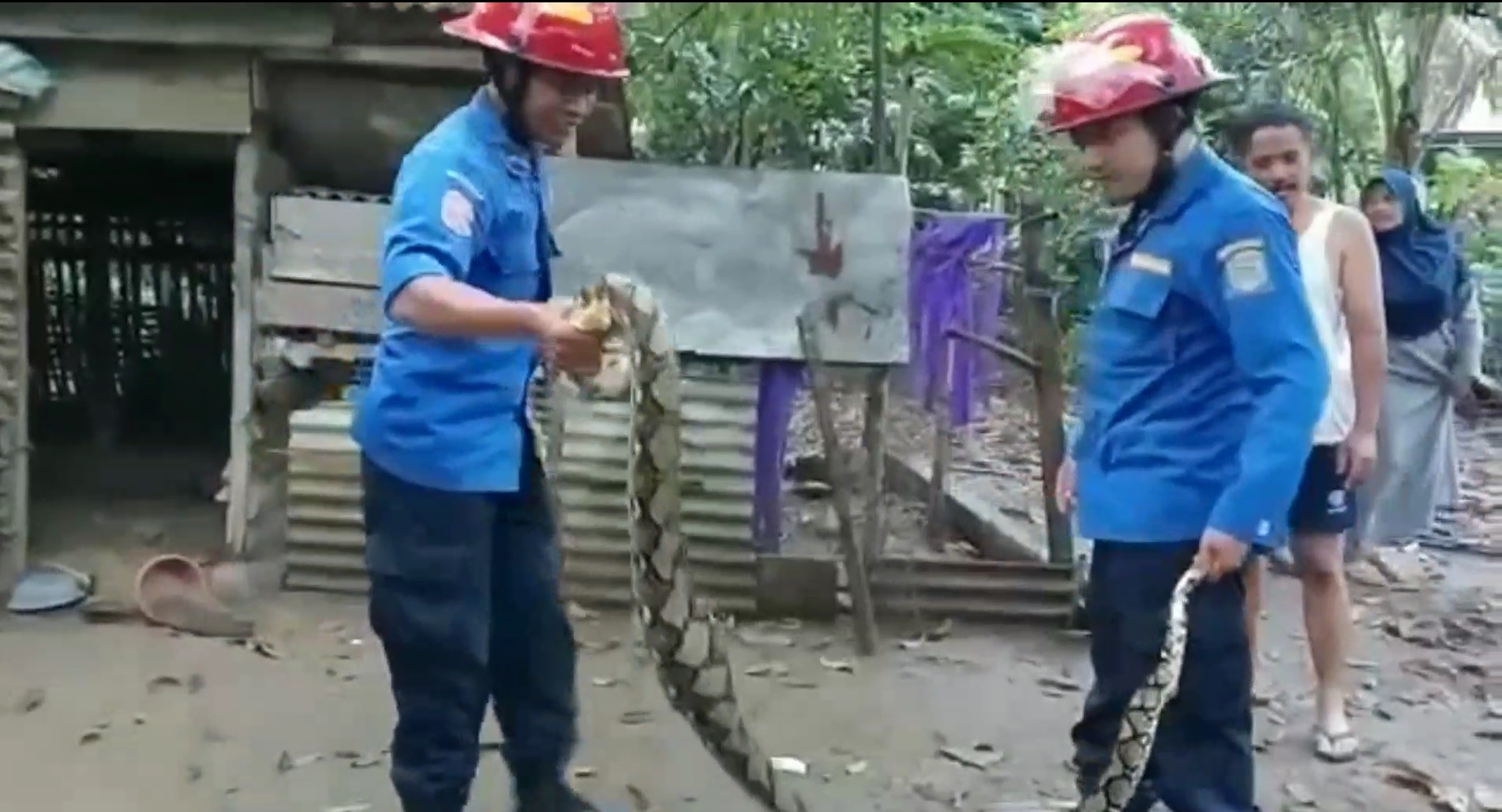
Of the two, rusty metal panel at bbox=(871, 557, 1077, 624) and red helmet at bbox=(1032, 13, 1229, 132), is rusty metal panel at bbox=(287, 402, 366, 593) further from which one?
red helmet at bbox=(1032, 13, 1229, 132)

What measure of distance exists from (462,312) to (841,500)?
2.79 meters

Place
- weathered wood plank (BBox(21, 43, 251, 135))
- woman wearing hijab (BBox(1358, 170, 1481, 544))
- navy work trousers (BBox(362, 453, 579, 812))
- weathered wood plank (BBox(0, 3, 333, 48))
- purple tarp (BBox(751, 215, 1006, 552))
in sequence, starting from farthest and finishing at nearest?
woman wearing hijab (BBox(1358, 170, 1481, 544))
purple tarp (BBox(751, 215, 1006, 552))
weathered wood plank (BBox(21, 43, 251, 135))
weathered wood plank (BBox(0, 3, 333, 48))
navy work trousers (BBox(362, 453, 579, 812))

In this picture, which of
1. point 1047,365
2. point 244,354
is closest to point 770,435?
point 1047,365

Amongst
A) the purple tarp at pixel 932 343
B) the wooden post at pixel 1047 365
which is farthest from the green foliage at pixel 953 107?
the purple tarp at pixel 932 343

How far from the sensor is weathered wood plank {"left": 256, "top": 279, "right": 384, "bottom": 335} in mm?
6395

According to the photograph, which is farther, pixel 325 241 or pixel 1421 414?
pixel 1421 414

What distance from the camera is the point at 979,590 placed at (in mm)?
6168

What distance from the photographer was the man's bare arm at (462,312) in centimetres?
305

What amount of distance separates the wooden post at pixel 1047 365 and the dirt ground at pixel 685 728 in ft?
1.11

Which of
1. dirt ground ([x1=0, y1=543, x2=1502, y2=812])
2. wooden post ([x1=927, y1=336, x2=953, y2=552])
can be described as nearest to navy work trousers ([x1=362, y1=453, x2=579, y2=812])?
dirt ground ([x1=0, y1=543, x2=1502, y2=812])

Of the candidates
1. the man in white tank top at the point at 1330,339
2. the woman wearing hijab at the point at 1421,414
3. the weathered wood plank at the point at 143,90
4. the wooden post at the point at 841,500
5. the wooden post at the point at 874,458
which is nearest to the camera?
the man in white tank top at the point at 1330,339

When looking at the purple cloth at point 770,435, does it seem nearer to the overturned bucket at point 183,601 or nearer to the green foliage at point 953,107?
the green foliage at point 953,107

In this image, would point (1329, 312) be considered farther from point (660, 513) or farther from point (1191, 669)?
point (660, 513)

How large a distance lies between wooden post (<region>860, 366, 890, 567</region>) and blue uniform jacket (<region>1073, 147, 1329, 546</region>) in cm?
248
